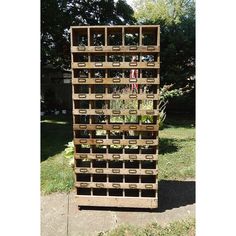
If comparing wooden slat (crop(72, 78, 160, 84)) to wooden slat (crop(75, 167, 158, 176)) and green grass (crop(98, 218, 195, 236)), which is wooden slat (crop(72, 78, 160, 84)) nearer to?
wooden slat (crop(75, 167, 158, 176))

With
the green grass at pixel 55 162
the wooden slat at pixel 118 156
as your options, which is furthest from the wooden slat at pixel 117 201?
the green grass at pixel 55 162

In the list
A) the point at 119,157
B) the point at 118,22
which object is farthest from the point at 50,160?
the point at 118,22

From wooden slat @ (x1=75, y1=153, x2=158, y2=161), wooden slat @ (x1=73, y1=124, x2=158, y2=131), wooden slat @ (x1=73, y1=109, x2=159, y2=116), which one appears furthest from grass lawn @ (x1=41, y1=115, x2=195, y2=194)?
wooden slat @ (x1=73, y1=109, x2=159, y2=116)

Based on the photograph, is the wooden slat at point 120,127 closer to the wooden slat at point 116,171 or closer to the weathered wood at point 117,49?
the wooden slat at point 116,171

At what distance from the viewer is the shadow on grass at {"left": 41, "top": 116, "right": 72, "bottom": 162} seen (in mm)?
7736

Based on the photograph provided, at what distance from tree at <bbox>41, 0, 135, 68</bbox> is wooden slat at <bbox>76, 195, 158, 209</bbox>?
33.4 ft

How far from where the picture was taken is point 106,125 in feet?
13.2

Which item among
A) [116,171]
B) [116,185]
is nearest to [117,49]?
[116,171]

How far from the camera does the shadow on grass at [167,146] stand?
24.9ft

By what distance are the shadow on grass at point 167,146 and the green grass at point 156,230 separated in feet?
12.2

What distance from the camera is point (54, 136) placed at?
973 centimetres

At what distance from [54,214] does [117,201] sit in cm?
76

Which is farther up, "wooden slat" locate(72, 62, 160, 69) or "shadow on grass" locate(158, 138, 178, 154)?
"wooden slat" locate(72, 62, 160, 69)

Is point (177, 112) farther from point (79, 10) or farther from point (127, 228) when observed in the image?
point (127, 228)
